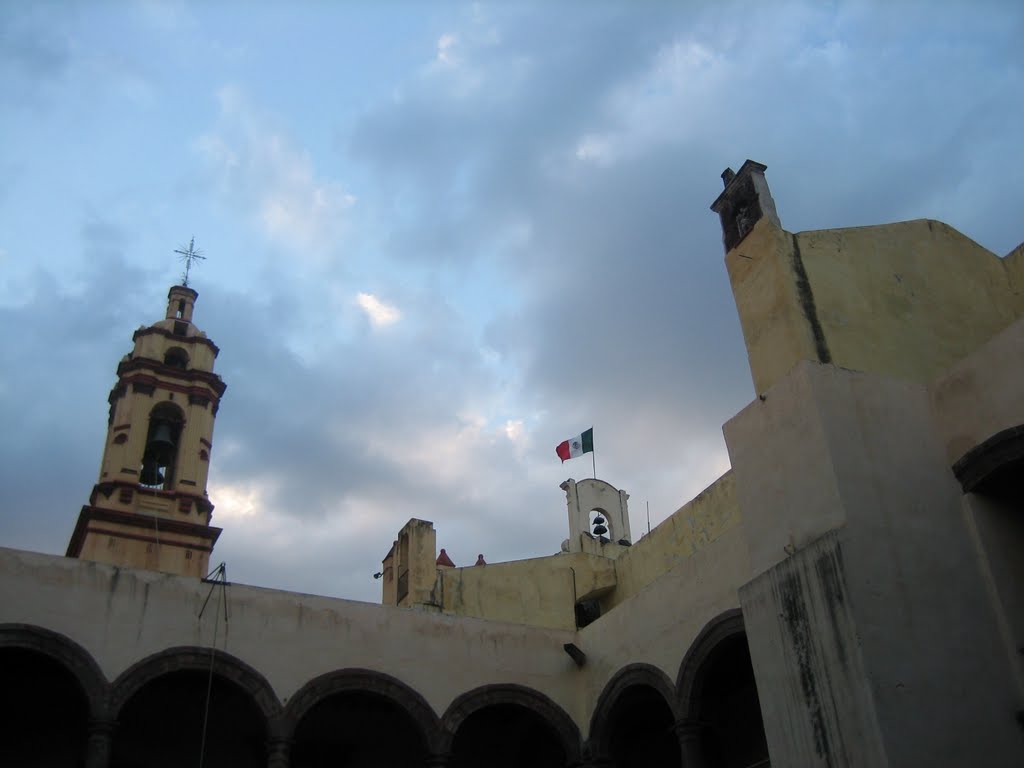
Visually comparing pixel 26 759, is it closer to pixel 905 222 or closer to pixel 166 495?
pixel 166 495

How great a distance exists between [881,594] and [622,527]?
1042 cm

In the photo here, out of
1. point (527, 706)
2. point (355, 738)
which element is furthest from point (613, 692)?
point (355, 738)

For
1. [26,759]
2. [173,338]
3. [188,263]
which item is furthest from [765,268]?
[188,263]

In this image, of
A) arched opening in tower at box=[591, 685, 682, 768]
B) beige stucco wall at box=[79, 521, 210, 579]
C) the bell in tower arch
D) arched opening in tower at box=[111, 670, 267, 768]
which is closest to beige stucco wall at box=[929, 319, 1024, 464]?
arched opening in tower at box=[591, 685, 682, 768]

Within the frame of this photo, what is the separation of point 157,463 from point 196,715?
7557 mm

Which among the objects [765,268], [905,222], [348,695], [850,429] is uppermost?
[905,222]

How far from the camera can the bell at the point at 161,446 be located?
57.2 feet

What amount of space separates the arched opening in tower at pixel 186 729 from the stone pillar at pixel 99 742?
129 cm

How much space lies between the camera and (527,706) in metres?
11.3

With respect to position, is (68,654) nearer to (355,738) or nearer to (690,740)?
(355,738)

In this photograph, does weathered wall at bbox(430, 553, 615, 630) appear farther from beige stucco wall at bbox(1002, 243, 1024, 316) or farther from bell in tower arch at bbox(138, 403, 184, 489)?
beige stucco wall at bbox(1002, 243, 1024, 316)

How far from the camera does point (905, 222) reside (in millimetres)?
9586

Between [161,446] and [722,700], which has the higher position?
[161,446]

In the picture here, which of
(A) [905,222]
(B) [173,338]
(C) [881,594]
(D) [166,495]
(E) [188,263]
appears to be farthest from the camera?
(E) [188,263]
